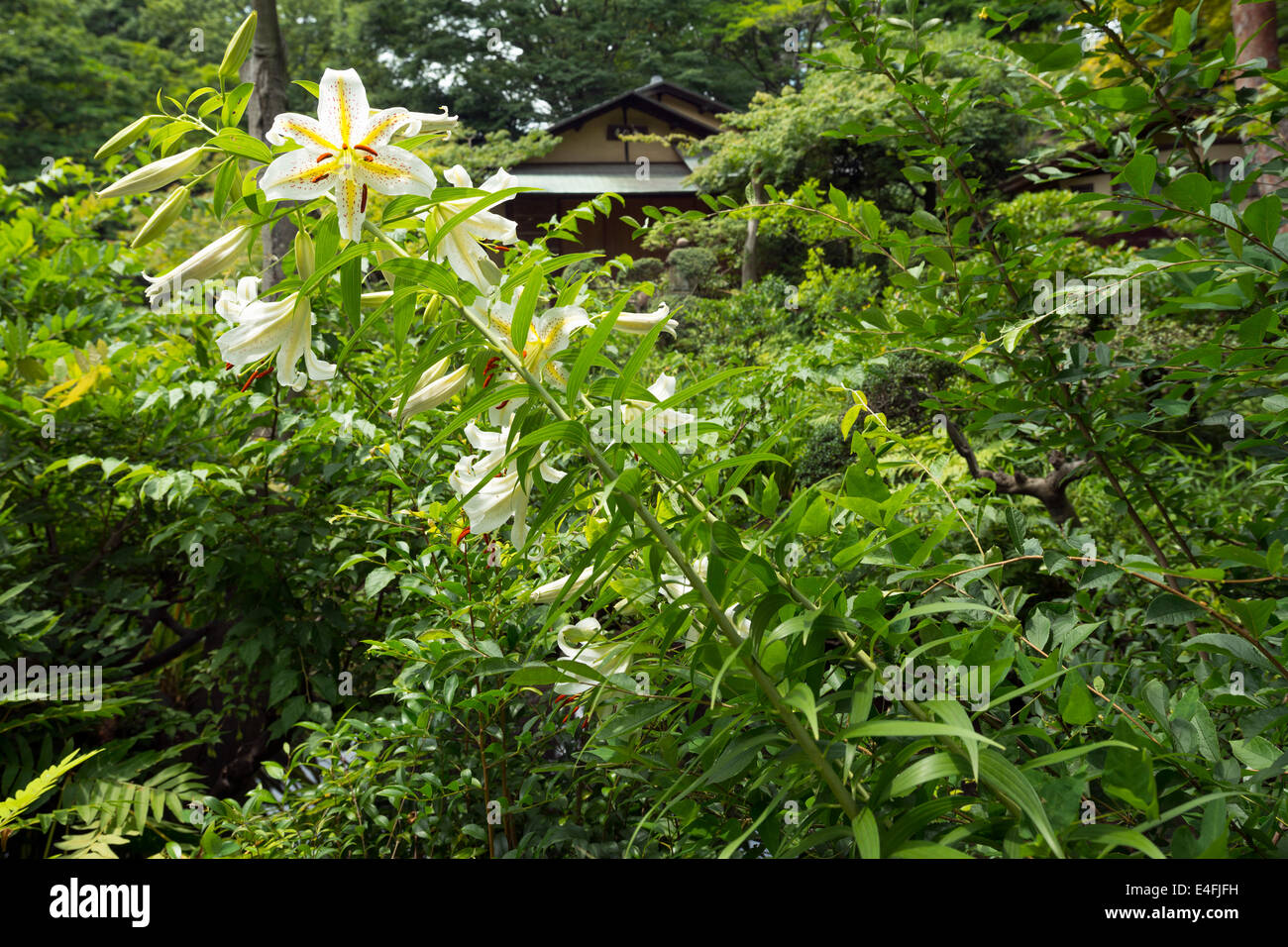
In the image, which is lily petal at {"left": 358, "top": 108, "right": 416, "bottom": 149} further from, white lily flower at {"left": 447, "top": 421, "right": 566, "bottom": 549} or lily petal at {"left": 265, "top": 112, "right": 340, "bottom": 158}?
white lily flower at {"left": 447, "top": 421, "right": 566, "bottom": 549}

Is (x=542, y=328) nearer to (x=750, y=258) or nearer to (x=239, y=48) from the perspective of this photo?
(x=239, y=48)

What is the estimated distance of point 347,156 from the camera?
0.50 meters

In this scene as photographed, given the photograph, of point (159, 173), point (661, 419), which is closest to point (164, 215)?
point (159, 173)

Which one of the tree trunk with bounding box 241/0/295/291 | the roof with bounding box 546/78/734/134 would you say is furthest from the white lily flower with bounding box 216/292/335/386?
the roof with bounding box 546/78/734/134

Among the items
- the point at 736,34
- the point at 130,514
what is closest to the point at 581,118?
the point at 736,34

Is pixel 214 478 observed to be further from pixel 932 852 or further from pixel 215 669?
pixel 932 852

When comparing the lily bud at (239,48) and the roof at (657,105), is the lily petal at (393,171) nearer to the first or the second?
the lily bud at (239,48)

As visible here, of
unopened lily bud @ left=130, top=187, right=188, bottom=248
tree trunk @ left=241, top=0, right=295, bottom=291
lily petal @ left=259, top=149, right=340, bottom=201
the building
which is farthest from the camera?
the building

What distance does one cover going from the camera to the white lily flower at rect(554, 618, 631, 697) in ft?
1.76

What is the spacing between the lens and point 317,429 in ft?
4.80

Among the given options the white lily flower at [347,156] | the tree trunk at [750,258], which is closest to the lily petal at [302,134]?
the white lily flower at [347,156]

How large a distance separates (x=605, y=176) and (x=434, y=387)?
1061 cm

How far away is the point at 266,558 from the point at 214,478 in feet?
0.66

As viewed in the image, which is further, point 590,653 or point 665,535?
point 590,653
